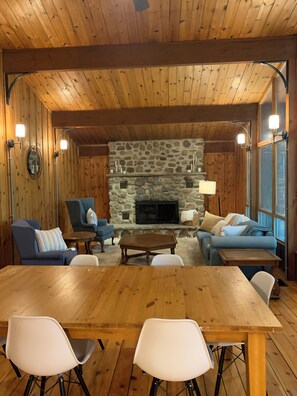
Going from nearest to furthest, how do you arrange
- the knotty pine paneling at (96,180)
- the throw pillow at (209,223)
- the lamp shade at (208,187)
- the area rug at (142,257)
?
the area rug at (142,257)
the throw pillow at (209,223)
the lamp shade at (208,187)
the knotty pine paneling at (96,180)

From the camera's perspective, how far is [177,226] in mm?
7684

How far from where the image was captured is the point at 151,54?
13.5 feet

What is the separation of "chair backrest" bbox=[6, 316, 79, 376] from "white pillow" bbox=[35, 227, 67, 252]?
8.65 feet

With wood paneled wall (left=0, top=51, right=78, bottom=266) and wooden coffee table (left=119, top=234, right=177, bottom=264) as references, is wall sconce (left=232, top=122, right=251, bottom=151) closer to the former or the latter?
wooden coffee table (left=119, top=234, right=177, bottom=264)

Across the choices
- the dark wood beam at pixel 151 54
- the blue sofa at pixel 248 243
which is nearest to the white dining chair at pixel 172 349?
the blue sofa at pixel 248 243

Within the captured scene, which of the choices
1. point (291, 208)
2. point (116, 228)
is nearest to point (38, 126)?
point (116, 228)

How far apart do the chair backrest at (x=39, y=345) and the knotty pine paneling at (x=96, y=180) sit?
727 centimetres

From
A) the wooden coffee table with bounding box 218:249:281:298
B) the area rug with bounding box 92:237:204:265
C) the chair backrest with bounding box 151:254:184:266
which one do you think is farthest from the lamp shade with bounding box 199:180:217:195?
the chair backrest with bounding box 151:254:184:266

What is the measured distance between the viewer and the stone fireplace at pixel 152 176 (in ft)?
27.1

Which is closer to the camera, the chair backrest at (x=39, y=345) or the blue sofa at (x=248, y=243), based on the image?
the chair backrest at (x=39, y=345)

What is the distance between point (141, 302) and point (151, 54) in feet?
11.5

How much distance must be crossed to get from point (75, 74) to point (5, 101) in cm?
130

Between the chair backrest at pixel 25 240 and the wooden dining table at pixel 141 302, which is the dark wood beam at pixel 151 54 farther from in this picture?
the wooden dining table at pixel 141 302

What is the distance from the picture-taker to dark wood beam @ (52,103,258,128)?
6208mm
